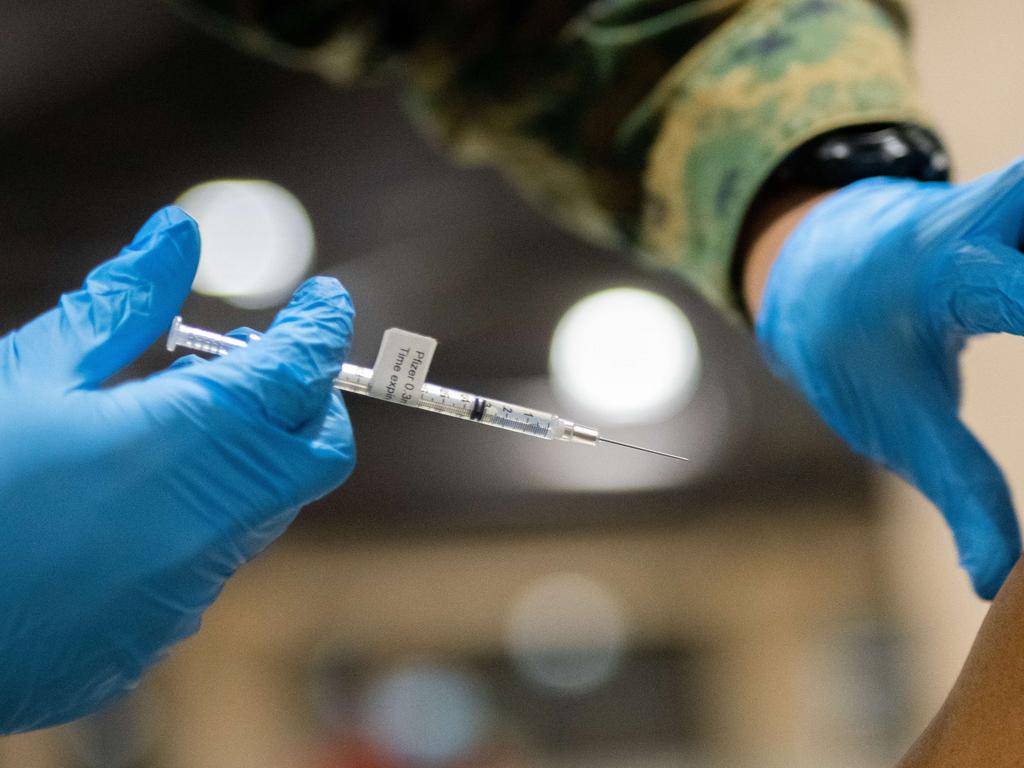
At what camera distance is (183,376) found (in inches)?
24.2

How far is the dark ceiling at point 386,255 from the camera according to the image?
7.91 feet

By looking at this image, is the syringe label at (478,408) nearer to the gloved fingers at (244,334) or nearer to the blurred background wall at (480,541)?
the gloved fingers at (244,334)

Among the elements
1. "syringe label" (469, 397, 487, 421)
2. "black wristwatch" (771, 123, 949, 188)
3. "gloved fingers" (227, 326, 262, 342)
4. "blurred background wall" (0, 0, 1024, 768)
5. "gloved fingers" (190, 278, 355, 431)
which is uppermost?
"black wristwatch" (771, 123, 949, 188)

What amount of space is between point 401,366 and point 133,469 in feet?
0.74

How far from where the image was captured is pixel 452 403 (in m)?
0.78

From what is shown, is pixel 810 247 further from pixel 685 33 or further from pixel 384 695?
pixel 384 695

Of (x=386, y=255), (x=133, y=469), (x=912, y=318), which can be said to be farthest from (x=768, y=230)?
(x=386, y=255)

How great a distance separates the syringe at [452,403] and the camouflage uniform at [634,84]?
0.33 m

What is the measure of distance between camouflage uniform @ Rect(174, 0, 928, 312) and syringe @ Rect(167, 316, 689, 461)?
1.10 feet

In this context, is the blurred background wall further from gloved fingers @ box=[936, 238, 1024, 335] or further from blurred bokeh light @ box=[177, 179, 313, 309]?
gloved fingers @ box=[936, 238, 1024, 335]

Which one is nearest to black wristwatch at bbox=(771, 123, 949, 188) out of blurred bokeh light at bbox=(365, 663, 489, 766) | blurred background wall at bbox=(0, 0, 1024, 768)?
blurred background wall at bbox=(0, 0, 1024, 768)

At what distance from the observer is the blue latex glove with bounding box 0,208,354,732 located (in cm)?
56

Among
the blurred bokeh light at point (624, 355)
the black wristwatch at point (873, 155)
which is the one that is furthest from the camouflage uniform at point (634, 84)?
the blurred bokeh light at point (624, 355)

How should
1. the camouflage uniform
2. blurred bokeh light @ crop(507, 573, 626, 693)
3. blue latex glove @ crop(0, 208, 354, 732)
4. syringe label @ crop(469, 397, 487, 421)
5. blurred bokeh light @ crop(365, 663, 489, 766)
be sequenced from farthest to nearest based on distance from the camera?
blurred bokeh light @ crop(507, 573, 626, 693) < blurred bokeh light @ crop(365, 663, 489, 766) < the camouflage uniform < syringe label @ crop(469, 397, 487, 421) < blue latex glove @ crop(0, 208, 354, 732)
